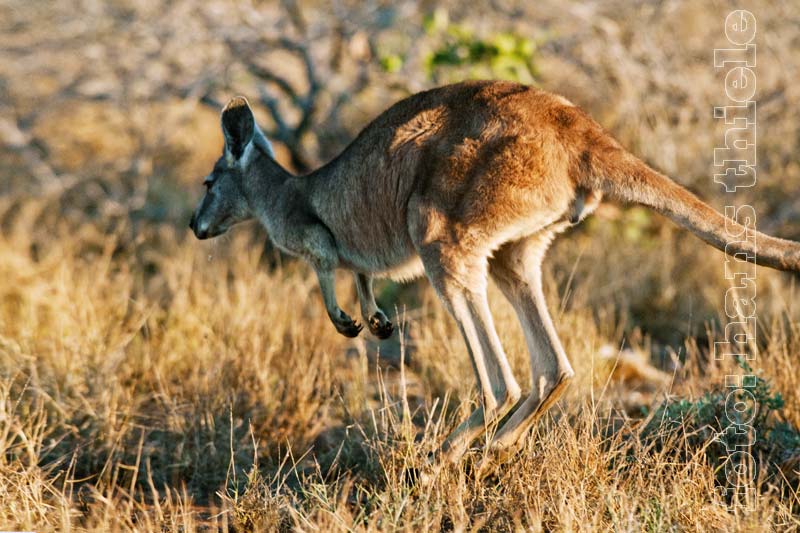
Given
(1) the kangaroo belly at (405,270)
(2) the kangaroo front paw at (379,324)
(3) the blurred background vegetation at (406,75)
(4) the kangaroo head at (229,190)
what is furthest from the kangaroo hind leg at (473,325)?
(3) the blurred background vegetation at (406,75)

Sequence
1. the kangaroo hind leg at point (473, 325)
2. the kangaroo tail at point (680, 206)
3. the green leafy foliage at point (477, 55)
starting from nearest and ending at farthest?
the kangaroo tail at point (680, 206)
the kangaroo hind leg at point (473, 325)
the green leafy foliage at point (477, 55)

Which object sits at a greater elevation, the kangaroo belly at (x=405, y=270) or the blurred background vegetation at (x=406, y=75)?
the blurred background vegetation at (x=406, y=75)

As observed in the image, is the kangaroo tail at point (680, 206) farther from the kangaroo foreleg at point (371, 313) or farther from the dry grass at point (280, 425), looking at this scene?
the kangaroo foreleg at point (371, 313)

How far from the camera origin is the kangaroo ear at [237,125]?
186 inches

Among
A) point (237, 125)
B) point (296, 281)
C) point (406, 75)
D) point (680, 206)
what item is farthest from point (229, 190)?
point (406, 75)

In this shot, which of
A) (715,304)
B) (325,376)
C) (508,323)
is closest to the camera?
(325,376)

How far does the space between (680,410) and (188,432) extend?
2359 mm

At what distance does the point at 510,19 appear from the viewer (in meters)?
8.23

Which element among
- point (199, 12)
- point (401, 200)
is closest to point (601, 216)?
point (199, 12)

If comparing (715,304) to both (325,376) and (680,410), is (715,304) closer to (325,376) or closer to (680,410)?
(680,410)

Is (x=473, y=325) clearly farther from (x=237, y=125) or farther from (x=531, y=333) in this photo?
(x=237, y=125)

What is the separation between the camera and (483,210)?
12.2ft

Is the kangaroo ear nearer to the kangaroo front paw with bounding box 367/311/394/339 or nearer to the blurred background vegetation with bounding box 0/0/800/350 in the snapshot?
the kangaroo front paw with bounding box 367/311/394/339

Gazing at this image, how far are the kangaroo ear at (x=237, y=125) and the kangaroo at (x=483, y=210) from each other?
1.97 ft
